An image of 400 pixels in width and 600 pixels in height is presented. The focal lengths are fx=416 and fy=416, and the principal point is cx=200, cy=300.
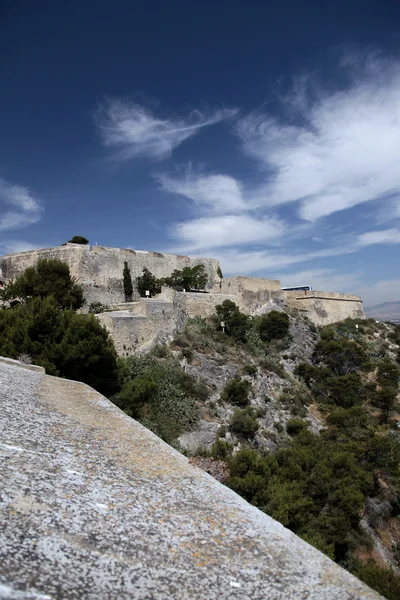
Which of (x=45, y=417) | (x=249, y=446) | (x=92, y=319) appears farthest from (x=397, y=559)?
(x=45, y=417)

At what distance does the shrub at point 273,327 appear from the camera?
30797 mm

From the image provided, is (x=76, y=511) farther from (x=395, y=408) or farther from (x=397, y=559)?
(x=395, y=408)

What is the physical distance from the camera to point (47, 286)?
21.4 m

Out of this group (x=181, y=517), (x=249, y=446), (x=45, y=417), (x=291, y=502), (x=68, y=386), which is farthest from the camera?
(x=249, y=446)

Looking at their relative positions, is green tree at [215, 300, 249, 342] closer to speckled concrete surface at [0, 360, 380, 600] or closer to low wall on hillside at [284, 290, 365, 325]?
low wall on hillside at [284, 290, 365, 325]

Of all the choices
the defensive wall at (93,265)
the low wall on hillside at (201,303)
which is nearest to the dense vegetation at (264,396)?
the low wall on hillside at (201,303)

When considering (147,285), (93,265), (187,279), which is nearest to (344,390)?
(187,279)

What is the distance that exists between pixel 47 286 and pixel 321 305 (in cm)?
2538

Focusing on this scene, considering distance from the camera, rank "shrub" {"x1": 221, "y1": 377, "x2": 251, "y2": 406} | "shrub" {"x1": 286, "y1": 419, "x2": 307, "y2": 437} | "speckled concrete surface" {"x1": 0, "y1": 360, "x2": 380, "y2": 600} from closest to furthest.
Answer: "speckled concrete surface" {"x1": 0, "y1": 360, "x2": 380, "y2": 600} < "shrub" {"x1": 221, "y1": 377, "x2": 251, "y2": 406} < "shrub" {"x1": 286, "y1": 419, "x2": 307, "y2": 437}

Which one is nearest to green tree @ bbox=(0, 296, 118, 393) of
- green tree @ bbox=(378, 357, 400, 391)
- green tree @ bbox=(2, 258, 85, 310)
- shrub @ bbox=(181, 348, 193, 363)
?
green tree @ bbox=(2, 258, 85, 310)

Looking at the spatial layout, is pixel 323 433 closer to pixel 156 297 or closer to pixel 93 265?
pixel 156 297

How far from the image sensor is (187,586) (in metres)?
2.73

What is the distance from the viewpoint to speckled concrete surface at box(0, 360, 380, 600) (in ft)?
8.61

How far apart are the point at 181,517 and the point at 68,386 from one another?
5.75 metres
